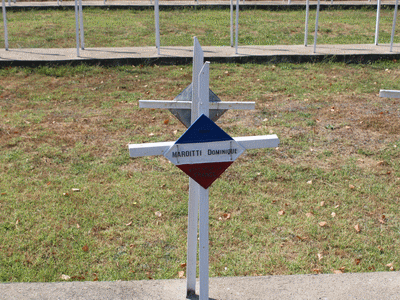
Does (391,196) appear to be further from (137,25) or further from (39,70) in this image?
(137,25)

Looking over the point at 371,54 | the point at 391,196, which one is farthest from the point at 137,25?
the point at 391,196

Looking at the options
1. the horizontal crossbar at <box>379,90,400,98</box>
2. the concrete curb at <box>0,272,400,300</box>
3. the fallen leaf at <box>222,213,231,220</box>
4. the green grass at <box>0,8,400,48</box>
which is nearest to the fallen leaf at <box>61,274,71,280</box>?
the concrete curb at <box>0,272,400,300</box>

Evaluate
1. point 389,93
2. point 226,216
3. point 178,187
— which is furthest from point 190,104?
point 178,187

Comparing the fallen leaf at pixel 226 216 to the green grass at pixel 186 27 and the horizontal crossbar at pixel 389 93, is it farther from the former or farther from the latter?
the green grass at pixel 186 27

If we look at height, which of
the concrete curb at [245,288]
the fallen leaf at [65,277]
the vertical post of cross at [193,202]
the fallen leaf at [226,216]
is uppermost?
the vertical post of cross at [193,202]

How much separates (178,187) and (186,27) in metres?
8.95

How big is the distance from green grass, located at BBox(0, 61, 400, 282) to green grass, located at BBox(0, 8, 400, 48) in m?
3.75

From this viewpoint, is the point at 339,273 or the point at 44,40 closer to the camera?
the point at 339,273

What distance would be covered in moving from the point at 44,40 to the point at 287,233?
966 cm

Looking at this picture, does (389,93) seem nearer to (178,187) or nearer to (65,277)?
(178,187)

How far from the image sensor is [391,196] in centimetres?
471

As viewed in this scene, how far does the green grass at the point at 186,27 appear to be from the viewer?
1173 cm

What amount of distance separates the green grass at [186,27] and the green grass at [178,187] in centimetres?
375

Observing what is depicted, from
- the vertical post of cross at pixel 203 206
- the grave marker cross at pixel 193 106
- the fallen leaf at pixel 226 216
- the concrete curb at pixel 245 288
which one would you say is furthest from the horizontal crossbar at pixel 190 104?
the fallen leaf at pixel 226 216
